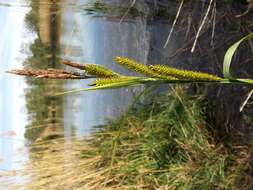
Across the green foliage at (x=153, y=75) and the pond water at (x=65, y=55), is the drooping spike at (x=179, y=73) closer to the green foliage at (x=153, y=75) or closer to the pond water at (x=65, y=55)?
the green foliage at (x=153, y=75)

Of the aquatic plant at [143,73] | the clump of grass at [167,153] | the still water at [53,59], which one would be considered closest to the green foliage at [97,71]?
the aquatic plant at [143,73]

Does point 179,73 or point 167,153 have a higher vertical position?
point 179,73

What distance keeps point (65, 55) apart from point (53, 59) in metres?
0.05

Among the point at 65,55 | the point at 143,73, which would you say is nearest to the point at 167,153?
the point at 65,55

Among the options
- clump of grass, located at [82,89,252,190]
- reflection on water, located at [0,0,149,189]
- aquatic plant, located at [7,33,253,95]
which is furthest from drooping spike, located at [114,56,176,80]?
reflection on water, located at [0,0,149,189]

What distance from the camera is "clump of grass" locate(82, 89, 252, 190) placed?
1.45m

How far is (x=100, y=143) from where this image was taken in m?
1.75

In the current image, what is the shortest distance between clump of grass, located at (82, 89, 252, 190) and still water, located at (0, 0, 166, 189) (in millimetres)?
125

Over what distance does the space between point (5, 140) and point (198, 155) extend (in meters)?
0.78

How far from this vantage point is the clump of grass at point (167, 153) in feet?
4.74

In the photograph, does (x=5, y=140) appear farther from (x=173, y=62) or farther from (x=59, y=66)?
(x=173, y=62)

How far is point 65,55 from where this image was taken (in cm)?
187

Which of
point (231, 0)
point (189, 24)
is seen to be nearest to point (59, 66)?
point (189, 24)

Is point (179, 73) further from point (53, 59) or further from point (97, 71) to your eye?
point (53, 59)
